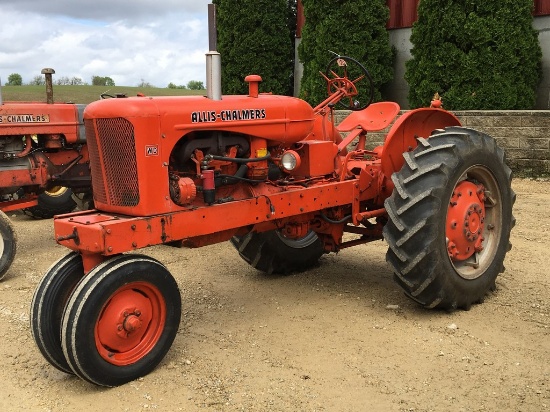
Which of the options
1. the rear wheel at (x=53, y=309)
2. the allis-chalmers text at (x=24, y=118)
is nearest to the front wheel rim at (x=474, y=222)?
the rear wheel at (x=53, y=309)

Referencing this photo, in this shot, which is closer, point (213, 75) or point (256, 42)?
point (213, 75)

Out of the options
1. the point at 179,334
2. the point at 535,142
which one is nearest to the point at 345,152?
the point at 179,334

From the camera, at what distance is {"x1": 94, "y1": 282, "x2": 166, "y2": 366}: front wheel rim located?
334 cm

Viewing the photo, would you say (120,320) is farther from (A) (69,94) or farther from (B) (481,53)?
(A) (69,94)

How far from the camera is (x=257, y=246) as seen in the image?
17.4ft

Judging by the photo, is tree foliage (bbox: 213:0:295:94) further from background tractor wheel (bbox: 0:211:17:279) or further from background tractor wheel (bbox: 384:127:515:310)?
background tractor wheel (bbox: 384:127:515:310)

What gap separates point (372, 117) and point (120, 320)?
2889 millimetres

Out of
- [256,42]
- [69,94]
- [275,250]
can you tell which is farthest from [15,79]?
[275,250]

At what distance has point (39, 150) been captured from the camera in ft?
22.7

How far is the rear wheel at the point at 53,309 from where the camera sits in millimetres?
3400

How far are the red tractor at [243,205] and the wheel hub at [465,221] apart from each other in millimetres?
12

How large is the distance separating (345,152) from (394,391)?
228 cm

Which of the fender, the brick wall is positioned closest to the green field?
the brick wall

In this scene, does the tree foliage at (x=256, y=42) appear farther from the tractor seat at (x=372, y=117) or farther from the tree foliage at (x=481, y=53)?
the tractor seat at (x=372, y=117)
